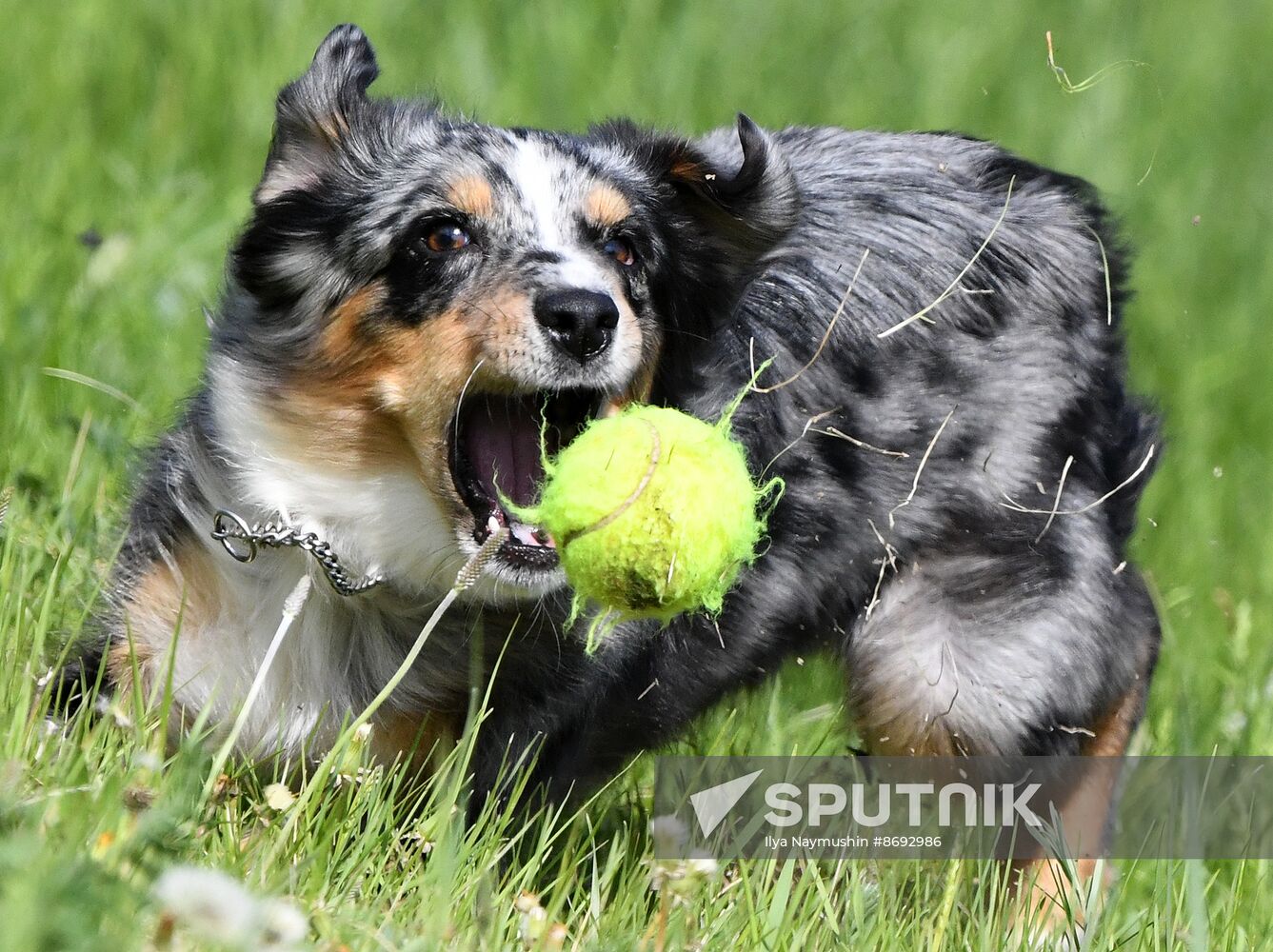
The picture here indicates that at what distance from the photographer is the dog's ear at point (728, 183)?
3.84 metres

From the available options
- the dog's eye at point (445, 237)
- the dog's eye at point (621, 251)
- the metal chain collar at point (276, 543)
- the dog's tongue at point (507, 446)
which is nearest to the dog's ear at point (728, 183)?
the dog's eye at point (621, 251)

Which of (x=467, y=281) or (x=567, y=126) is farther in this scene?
(x=567, y=126)

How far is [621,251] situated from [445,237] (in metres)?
0.42

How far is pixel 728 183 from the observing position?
3838mm

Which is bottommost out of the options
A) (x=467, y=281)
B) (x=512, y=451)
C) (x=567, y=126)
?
(x=512, y=451)

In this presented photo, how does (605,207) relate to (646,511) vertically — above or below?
above

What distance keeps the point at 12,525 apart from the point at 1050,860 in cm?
259

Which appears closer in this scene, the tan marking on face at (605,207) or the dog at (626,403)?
the dog at (626,403)

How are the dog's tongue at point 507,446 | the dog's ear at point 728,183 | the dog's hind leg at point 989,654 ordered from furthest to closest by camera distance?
1. the dog's hind leg at point 989,654
2. the dog's ear at point 728,183
3. the dog's tongue at point 507,446

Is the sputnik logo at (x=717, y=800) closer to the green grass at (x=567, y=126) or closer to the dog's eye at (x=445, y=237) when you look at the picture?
the green grass at (x=567, y=126)

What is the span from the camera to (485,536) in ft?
11.2

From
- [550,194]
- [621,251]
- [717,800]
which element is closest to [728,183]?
[621,251]

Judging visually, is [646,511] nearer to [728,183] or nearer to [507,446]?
[507,446]

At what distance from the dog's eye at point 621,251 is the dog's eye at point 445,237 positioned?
321mm
